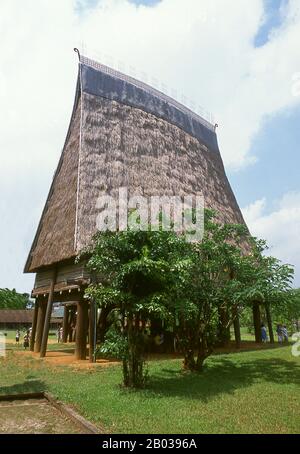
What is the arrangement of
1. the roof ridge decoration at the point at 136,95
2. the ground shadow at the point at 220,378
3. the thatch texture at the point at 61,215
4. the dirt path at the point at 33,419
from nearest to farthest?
the dirt path at the point at 33,419, the ground shadow at the point at 220,378, the thatch texture at the point at 61,215, the roof ridge decoration at the point at 136,95

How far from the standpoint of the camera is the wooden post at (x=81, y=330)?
16.1 metres

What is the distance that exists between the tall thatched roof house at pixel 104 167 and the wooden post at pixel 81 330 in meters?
0.06

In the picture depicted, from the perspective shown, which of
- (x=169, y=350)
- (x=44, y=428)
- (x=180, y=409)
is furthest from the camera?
(x=169, y=350)

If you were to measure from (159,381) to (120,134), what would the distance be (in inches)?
547

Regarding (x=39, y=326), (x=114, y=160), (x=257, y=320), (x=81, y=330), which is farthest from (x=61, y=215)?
(x=257, y=320)

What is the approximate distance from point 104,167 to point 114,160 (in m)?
0.89

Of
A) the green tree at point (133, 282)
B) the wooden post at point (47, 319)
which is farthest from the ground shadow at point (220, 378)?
the wooden post at point (47, 319)

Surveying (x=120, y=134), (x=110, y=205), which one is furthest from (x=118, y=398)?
(x=120, y=134)

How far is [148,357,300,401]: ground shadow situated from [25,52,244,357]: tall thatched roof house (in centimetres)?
621

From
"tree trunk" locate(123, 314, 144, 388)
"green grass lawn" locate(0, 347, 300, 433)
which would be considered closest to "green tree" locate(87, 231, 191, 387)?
"tree trunk" locate(123, 314, 144, 388)

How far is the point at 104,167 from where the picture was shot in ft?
60.9

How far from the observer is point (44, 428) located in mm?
6590

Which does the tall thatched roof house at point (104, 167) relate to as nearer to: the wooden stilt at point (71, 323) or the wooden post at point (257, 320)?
the wooden post at point (257, 320)
